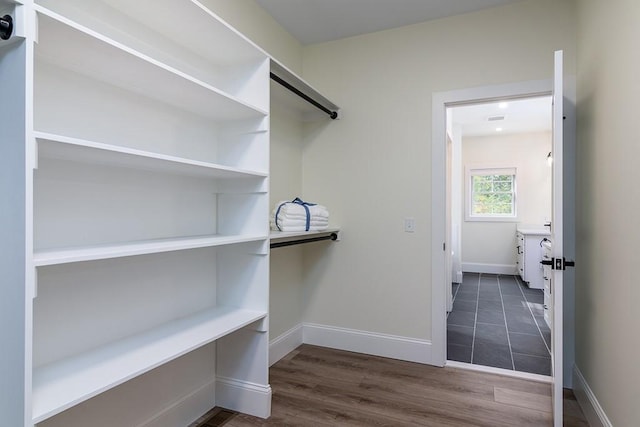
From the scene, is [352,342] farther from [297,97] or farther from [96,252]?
[96,252]

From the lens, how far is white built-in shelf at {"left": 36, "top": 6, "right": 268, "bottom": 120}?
3.58 ft

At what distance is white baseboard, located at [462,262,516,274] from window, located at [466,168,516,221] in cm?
89

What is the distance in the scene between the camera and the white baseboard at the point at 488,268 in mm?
6750

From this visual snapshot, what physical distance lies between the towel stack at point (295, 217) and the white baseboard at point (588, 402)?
1965 millimetres

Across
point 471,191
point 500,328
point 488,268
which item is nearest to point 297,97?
point 500,328

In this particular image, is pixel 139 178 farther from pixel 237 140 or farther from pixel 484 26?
pixel 484 26

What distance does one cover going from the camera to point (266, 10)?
2672 mm

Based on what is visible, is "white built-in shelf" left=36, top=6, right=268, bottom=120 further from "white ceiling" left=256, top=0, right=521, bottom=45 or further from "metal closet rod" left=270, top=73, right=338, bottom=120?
"white ceiling" left=256, top=0, right=521, bottom=45

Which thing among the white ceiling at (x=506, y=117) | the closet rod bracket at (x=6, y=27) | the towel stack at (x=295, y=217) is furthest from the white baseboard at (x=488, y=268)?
the closet rod bracket at (x=6, y=27)

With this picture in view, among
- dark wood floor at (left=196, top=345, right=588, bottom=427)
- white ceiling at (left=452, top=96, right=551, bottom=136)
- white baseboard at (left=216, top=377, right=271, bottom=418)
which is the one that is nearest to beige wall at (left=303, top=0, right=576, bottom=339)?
dark wood floor at (left=196, top=345, right=588, bottom=427)

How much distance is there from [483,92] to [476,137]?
4756 millimetres

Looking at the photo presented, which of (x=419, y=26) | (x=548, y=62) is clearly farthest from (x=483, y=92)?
(x=419, y=26)

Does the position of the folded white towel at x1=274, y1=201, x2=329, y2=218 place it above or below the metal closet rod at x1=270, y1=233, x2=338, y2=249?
above

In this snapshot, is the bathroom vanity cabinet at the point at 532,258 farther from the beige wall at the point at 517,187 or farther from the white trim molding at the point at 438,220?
the white trim molding at the point at 438,220
